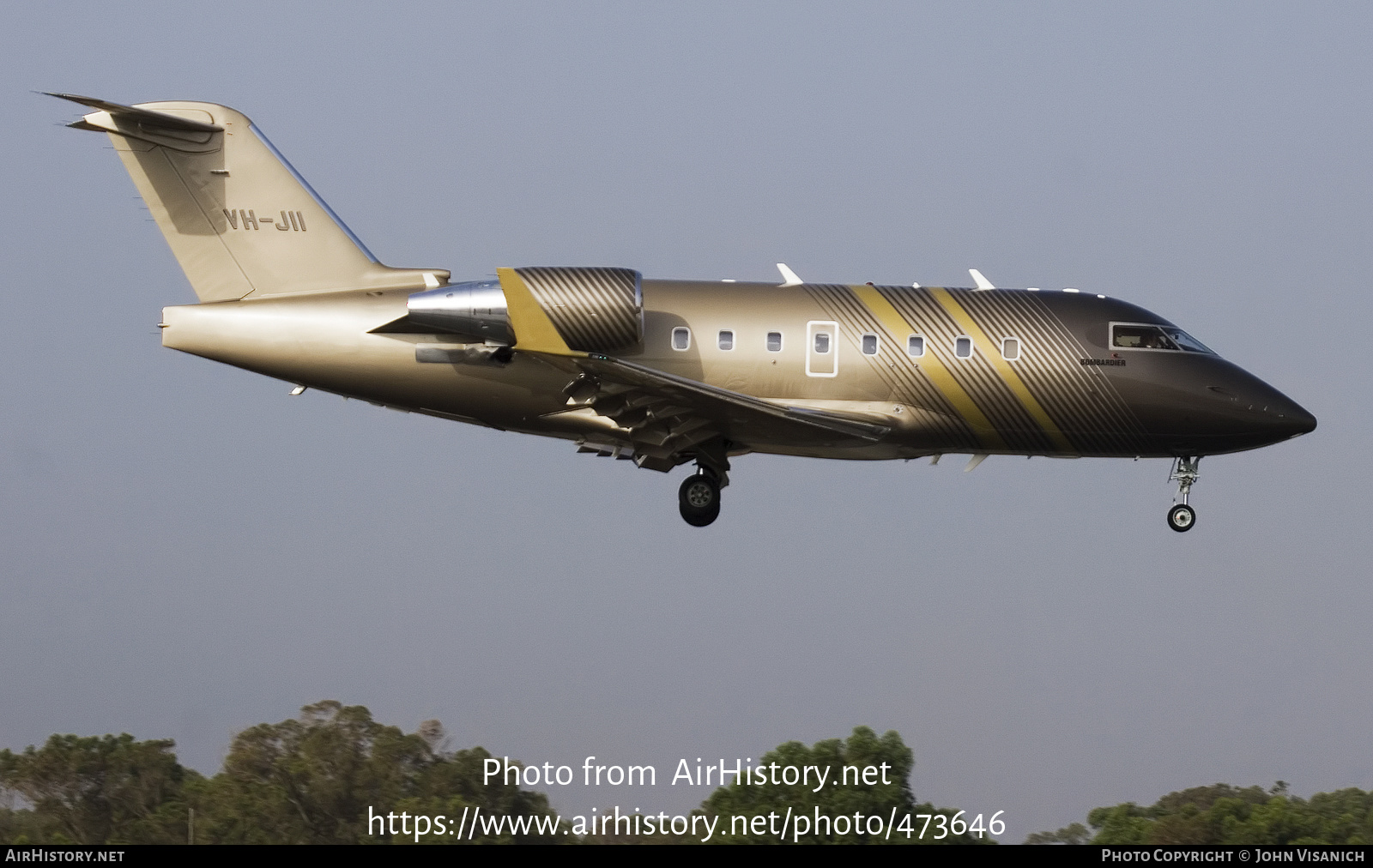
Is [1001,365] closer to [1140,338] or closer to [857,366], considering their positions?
[857,366]

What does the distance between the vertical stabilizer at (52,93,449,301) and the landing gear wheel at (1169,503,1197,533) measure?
13.8 meters

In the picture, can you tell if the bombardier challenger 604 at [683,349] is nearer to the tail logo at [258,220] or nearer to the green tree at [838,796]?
the tail logo at [258,220]

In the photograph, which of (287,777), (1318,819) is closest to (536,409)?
(287,777)

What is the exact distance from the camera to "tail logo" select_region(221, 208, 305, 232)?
98.6 ft

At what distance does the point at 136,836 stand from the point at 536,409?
49.1 ft

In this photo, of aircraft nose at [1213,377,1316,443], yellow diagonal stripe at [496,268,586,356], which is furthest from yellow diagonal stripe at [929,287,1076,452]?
yellow diagonal stripe at [496,268,586,356]

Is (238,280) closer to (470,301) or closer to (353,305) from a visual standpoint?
(353,305)

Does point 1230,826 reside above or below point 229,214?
below

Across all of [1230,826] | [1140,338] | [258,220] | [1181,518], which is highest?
[258,220]

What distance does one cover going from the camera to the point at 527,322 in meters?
26.6

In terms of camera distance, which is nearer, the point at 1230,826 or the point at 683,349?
the point at 683,349

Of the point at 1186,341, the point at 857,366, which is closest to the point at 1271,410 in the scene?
Answer: the point at 1186,341

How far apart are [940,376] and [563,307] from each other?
6598mm
